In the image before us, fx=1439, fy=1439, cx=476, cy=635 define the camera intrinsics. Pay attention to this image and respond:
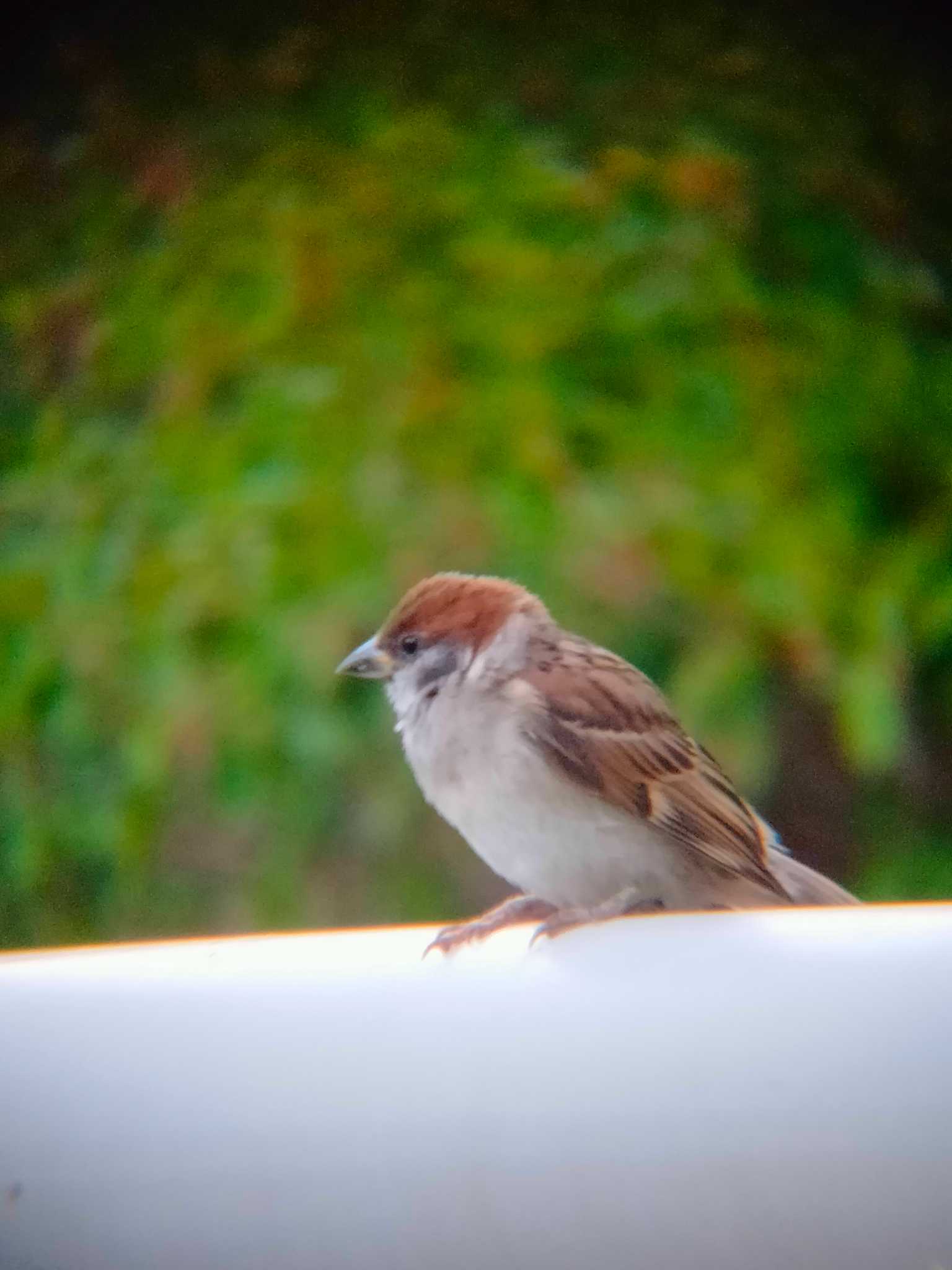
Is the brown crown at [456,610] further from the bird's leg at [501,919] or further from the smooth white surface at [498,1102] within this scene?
the smooth white surface at [498,1102]

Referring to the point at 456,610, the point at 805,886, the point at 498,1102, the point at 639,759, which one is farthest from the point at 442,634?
the point at 498,1102

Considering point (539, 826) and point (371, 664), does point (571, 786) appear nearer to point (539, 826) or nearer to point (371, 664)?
point (539, 826)

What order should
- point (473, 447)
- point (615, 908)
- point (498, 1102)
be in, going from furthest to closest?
point (473, 447), point (615, 908), point (498, 1102)

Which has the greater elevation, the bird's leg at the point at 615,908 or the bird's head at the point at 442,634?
the bird's head at the point at 442,634

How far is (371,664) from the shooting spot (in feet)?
3.52

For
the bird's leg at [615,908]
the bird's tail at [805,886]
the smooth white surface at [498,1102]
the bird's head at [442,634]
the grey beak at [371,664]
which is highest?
the smooth white surface at [498,1102]

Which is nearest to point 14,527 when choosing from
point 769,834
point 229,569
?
point 229,569

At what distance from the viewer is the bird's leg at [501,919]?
0.69 meters

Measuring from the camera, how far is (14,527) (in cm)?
145

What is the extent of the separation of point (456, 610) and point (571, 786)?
198 millimetres

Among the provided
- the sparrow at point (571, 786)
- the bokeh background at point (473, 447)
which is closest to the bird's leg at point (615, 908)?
the sparrow at point (571, 786)

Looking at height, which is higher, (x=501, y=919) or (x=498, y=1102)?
(x=498, y=1102)

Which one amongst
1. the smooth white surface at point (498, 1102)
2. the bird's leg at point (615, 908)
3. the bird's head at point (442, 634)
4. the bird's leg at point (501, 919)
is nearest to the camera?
the smooth white surface at point (498, 1102)

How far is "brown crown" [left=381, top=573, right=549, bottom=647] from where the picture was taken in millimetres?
1053
